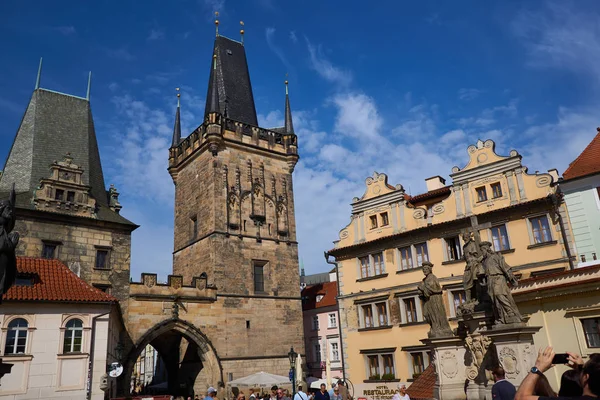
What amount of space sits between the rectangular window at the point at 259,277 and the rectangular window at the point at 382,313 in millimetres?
7495

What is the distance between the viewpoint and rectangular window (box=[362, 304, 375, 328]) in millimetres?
23688

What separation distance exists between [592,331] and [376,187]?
12.8 metres

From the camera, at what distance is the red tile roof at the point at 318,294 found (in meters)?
34.6

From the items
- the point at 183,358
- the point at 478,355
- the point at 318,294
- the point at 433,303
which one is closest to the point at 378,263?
the point at 183,358

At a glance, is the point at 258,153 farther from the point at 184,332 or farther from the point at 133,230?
the point at 184,332

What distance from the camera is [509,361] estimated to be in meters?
7.55

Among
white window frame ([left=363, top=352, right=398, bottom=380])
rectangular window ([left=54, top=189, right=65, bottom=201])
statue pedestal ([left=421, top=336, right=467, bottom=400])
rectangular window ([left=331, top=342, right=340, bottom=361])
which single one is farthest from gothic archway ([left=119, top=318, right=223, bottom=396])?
statue pedestal ([left=421, top=336, right=467, bottom=400])

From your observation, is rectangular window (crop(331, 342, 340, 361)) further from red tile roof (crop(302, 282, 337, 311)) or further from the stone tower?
the stone tower

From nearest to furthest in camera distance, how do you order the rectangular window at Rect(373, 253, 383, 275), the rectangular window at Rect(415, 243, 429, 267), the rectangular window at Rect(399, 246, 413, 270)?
the rectangular window at Rect(415, 243, 429, 267) → the rectangular window at Rect(399, 246, 413, 270) → the rectangular window at Rect(373, 253, 383, 275)

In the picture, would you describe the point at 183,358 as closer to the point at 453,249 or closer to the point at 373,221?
the point at 373,221

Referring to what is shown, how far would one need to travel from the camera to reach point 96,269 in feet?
76.2

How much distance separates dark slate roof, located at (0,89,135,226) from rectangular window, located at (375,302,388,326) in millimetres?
13351

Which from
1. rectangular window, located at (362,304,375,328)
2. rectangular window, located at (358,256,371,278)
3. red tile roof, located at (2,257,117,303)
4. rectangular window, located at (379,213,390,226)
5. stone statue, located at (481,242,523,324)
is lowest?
stone statue, located at (481,242,523,324)

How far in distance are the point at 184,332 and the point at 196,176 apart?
10.2 metres
